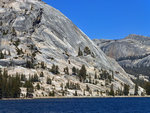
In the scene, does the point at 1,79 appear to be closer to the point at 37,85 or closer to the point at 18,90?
the point at 18,90

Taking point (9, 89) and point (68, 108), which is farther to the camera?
point (9, 89)

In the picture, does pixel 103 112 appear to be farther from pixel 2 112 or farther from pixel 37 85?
pixel 37 85

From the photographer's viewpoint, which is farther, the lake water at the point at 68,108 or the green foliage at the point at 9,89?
the green foliage at the point at 9,89

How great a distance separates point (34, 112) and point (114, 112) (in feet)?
96.7

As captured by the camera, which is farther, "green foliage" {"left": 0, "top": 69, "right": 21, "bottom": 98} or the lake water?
"green foliage" {"left": 0, "top": 69, "right": 21, "bottom": 98}

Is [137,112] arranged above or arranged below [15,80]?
below

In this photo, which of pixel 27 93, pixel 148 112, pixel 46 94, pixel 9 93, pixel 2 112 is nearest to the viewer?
pixel 2 112

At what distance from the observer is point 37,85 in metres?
199

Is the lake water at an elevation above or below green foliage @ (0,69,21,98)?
below

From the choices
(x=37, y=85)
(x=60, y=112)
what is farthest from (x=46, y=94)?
(x=60, y=112)

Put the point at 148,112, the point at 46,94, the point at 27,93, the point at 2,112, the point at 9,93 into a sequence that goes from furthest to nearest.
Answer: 1. the point at 46,94
2. the point at 27,93
3. the point at 9,93
4. the point at 148,112
5. the point at 2,112

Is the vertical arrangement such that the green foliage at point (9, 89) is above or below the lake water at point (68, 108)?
above

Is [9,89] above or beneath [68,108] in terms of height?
above

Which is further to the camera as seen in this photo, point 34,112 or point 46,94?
point 46,94
